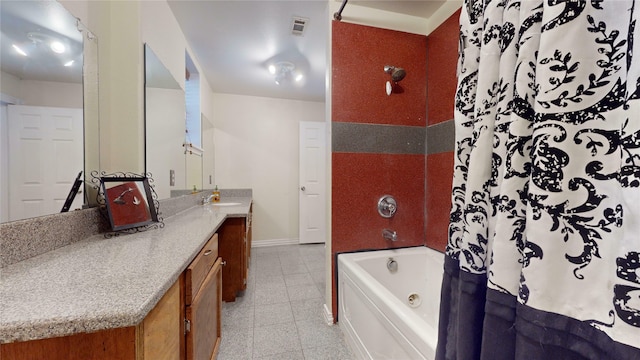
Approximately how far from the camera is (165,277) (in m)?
0.68

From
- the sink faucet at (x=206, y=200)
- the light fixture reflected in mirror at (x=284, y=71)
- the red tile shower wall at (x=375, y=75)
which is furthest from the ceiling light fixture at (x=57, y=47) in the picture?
the light fixture reflected in mirror at (x=284, y=71)

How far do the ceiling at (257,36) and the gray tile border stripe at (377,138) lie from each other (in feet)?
2.20

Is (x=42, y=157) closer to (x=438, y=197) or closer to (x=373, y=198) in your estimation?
(x=373, y=198)

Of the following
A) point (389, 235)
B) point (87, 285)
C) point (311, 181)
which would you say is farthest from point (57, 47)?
point (311, 181)

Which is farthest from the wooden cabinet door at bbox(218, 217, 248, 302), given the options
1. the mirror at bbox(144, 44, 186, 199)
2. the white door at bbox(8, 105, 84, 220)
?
the white door at bbox(8, 105, 84, 220)

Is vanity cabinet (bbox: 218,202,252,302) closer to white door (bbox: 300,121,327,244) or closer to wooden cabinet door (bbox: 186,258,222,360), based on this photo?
wooden cabinet door (bbox: 186,258,222,360)

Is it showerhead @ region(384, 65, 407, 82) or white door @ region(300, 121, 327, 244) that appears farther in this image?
white door @ region(300, 121, 327, 244)

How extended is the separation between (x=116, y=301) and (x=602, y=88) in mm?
1130

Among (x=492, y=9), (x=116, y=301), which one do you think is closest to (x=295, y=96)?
(x=492, y=9)

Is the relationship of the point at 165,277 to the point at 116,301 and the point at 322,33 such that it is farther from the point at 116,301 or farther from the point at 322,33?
the point at 322,33

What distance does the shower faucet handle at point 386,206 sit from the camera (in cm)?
175

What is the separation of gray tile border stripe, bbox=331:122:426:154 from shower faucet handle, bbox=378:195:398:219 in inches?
14.2

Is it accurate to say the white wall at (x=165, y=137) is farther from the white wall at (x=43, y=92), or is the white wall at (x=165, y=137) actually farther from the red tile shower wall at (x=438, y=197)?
the red tile shower wall at (x=438, y=197)

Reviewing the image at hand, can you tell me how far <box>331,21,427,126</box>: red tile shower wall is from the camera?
166 cm
